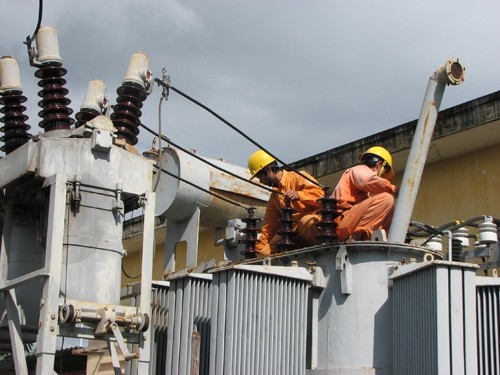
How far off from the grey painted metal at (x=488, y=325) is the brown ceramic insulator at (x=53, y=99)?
15.0ft

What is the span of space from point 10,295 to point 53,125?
5.95ft

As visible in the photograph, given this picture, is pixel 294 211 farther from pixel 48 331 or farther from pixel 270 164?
pixel 48 331

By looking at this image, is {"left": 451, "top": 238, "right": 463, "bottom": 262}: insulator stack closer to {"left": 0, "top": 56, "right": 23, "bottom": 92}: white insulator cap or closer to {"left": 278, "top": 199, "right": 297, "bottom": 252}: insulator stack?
{"left": 278, "top": 199, "right": 297, "bottom": 252}: insulator stack

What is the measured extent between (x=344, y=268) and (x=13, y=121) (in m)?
4.01

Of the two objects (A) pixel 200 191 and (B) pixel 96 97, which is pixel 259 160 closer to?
(A) pixel 200 191

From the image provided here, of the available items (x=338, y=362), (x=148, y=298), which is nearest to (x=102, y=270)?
(x=148, y=298)

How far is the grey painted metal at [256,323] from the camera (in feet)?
31.3

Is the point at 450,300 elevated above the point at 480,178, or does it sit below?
below

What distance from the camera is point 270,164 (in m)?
12.7

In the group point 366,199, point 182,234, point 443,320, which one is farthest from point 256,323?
point 182,234

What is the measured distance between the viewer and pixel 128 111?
10672mm

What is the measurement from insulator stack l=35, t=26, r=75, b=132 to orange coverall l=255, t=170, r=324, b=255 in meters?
2.95

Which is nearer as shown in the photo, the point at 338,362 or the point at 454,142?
the point at 338,362

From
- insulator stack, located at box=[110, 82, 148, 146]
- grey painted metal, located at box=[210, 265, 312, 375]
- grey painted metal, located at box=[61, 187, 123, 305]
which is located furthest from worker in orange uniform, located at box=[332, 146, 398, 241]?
grey painted metal, located at box=[61, 187, 123, 305]
